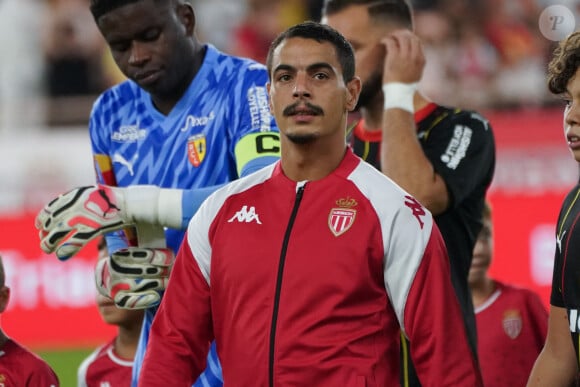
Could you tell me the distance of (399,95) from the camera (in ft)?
16.7

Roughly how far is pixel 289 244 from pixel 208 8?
1123 centimetres

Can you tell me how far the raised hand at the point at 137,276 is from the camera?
15.1 ft

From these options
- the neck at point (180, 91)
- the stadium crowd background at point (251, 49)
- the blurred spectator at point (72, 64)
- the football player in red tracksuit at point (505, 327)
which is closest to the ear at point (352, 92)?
the neck at point (180, 91)

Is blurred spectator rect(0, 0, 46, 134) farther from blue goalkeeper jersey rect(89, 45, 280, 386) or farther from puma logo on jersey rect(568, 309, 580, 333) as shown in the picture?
puma logo on jersey rect(568, 309, 580, 333)

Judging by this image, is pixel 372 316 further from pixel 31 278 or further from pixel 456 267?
pixel 31 278

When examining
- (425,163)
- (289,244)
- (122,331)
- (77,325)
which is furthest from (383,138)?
(77,325)

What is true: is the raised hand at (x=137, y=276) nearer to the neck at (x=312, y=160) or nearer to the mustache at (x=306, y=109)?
the neck at (x=312, y=160)

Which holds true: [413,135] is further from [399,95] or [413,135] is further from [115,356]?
[115,356]

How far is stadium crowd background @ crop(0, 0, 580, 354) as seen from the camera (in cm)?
1258

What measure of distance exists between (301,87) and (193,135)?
1065mm

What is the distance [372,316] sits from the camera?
378 centimetres

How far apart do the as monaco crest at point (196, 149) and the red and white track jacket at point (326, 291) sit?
2.83ft

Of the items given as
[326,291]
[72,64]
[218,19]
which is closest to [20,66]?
[72,64]

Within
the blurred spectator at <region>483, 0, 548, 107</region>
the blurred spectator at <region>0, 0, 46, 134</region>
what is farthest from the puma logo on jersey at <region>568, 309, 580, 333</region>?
the blurred spectator at <region>0, 0, 46, 134</region>
